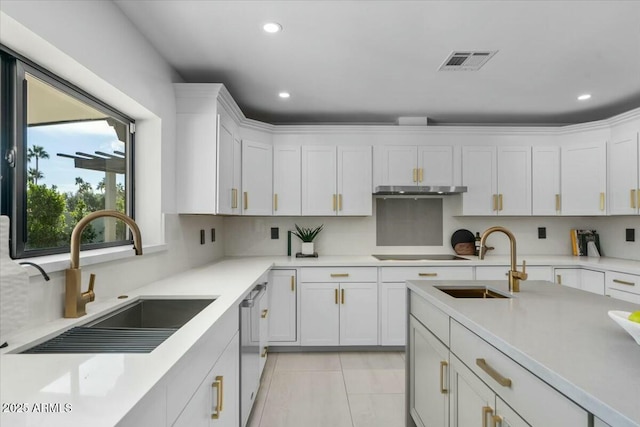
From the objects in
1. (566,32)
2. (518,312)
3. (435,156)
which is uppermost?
(566,32)

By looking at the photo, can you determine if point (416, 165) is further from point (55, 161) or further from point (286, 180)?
point (55, 161)

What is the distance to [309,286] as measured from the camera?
11.2 feet

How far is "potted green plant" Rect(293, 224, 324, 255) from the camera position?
3.75 m

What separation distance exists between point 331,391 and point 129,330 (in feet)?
5.83

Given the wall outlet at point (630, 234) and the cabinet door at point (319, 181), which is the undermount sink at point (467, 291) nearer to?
the cabinet door at point (319, 181)

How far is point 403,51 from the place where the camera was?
240 centimetres

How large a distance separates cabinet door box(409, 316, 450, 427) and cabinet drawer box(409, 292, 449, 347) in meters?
0.03

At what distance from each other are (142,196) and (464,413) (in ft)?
7.37

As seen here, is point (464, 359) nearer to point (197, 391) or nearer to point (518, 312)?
point (518, 312)

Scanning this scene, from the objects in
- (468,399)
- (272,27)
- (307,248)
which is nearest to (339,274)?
(307,248)

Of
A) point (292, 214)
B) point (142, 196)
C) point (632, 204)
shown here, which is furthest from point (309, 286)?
point (632, 204)

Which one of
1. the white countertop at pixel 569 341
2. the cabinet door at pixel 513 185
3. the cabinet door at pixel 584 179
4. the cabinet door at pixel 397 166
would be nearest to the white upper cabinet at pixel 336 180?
the cabinet door at pixel 397 166

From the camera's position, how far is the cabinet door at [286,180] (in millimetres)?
→ 3697

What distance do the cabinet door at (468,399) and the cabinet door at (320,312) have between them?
1927 millimetres
